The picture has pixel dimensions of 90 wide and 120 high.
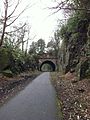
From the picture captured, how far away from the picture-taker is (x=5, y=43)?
112ft

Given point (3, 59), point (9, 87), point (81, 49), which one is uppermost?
point (81, 49)

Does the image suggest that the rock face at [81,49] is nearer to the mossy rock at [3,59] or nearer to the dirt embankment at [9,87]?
the dirt embankment at [9,87]

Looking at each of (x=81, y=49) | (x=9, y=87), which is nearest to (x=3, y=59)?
(x=81, y=49)

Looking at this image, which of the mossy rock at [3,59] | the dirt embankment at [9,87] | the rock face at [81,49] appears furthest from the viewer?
the mossy rock at [3,59]

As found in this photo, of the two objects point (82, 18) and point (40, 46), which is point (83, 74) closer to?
point (82, 18)

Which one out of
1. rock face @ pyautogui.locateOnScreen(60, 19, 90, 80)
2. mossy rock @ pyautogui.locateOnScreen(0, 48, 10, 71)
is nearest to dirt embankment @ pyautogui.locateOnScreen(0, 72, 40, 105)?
mossy rock @ pyautogui.locateOnScreen(0, 48, 10, 71)

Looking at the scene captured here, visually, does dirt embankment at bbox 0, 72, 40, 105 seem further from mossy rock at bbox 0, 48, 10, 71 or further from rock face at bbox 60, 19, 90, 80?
rock face at bbox 60, 19, 90, 80

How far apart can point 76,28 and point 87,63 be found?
28.9 feet

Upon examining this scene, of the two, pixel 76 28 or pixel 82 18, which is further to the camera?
pixel 76 28

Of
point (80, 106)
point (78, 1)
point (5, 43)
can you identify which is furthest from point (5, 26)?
point (80, 106)

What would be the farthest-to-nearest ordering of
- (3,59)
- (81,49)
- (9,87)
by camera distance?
1. (3,59)
2. (81,49)
3. (9,87)

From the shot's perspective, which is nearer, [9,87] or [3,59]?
[9,87]

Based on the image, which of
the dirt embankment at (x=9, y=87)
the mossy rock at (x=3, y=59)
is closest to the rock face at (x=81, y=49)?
the dirt embankment at (x=9, y=87)

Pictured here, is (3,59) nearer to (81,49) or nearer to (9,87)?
(81,49)
